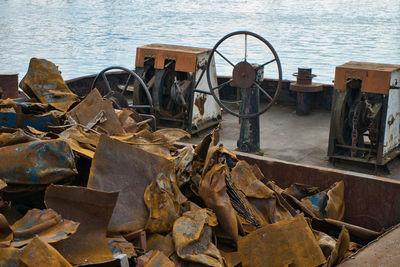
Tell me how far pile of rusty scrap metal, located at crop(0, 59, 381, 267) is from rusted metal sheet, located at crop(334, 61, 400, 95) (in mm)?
2232

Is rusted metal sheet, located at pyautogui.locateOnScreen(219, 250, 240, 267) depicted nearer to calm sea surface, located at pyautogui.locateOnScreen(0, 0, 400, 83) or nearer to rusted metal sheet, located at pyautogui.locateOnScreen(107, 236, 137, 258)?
rusted metal sheet, located at pyautogui.locateOnScreen(107, 236, 137, 258)

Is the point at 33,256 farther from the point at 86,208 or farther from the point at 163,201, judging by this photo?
the point at 163,201

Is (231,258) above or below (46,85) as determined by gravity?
below

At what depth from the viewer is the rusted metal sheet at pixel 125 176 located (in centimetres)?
227

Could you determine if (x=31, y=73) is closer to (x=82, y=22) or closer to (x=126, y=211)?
(x=126, y=211)

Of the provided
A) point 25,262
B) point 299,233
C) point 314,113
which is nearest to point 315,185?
point 299,233

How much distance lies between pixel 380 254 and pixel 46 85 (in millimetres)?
2655

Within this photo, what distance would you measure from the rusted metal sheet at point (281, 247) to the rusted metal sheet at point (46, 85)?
5.86 ft

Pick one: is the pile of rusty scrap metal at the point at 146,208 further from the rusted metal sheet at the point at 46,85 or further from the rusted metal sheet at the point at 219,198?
the rusted metal sheet at the point at 46,85

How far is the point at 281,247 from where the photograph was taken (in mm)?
2270

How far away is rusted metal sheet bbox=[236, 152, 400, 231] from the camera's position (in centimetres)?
283

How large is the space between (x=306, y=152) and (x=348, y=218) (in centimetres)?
257

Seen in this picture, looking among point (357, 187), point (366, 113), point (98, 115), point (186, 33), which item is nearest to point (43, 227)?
point (98, 115)

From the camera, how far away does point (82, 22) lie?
3256 centimetres
